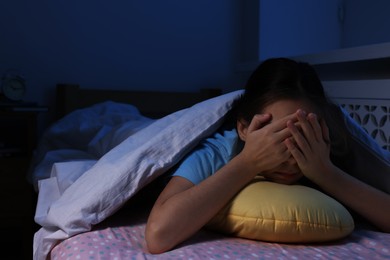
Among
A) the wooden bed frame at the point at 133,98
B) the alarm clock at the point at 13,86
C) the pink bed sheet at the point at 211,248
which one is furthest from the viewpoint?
the wooden bed frame at the point at 133,98

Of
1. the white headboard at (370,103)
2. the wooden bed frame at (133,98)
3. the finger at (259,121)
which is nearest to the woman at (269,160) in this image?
the finger at (259,121)

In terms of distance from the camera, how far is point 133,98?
2.21 m

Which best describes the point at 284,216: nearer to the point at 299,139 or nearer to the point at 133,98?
the point at 299,139

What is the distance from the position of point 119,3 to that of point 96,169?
1664mm

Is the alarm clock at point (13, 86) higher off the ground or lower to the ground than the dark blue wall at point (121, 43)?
lower

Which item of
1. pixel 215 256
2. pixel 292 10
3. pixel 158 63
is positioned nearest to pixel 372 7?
pixel 292 10

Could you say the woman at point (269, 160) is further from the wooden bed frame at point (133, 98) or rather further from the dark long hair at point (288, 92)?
the wooden bed frame at point (133, 98)

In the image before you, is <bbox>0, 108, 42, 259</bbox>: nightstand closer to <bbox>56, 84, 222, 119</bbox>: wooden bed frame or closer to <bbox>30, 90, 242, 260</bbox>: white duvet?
<bbox>56, 84, 222, 119</bbox>: wooden bed frame

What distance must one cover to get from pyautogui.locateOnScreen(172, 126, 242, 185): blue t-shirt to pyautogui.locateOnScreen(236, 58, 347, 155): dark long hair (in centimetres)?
5

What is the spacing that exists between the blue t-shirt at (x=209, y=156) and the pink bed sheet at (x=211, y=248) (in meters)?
0.10

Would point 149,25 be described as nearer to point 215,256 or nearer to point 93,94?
point 93,94

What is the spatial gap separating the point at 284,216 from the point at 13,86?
1.66m

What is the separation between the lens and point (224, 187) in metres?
0.66

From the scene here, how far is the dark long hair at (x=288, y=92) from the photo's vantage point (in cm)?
74
